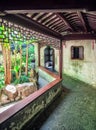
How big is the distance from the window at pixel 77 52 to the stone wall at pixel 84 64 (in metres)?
0.25

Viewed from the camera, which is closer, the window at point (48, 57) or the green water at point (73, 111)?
the green water at point (73, 111)

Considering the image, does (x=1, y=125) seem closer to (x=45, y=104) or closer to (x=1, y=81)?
(x=45, y=104)

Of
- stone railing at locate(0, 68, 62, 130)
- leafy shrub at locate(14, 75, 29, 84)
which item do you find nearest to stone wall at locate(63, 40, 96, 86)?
Result: leafy shrub at locate(14, 75, 29, 84)

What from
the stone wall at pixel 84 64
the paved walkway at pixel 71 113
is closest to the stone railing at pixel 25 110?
the paved walkway at pixel 71 113

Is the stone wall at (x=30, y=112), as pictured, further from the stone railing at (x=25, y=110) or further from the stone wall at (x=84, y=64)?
the stone wall at (x=84, y=64)

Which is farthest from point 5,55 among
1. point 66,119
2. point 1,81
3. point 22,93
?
point 66,119

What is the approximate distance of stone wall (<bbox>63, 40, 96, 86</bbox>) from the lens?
9.94 meters

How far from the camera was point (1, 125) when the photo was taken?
3529 millimetres

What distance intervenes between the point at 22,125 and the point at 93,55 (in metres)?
6.68

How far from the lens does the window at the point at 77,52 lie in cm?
1110

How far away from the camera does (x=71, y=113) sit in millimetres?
6008

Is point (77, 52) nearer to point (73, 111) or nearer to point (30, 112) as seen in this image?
point (73, 111)

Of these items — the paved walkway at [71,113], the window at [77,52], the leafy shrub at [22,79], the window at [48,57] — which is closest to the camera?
the paved walkway at [71,113]

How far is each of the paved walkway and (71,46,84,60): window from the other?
3141 millimetres
